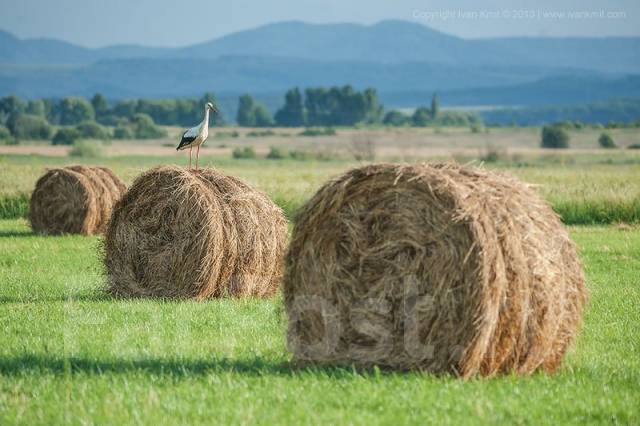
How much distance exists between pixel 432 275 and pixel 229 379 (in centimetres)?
177

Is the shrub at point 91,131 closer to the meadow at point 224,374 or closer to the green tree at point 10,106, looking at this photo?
the green tree at point 10,106


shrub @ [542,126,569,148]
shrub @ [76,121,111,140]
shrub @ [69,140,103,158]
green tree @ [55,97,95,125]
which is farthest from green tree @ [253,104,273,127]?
shrub @ [69,140,103,158]

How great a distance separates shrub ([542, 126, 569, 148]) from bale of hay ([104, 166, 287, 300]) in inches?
3255

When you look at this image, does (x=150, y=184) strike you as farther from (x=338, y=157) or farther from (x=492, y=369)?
(x=338, y=157)

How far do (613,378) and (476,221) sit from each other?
69.6 inches

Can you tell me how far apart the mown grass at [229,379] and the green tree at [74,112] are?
479 ft

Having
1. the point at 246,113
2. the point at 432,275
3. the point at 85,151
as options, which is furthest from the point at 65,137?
the point at 432,275

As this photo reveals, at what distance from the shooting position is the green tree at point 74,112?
508ft

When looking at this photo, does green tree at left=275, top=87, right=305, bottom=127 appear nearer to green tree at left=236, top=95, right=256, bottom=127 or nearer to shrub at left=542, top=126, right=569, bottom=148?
green tree at left=236, top=95, right=256, bottom=127

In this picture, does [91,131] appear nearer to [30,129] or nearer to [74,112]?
[30,129]

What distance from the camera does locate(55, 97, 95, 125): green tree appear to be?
155 m

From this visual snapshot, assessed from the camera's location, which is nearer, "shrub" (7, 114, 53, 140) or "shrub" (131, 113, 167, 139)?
"shrub" (7, 114, 53, 140)

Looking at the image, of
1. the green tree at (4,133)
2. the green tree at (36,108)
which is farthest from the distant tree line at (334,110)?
the green tree at (4,133)

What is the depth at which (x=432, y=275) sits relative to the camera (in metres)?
8.40
